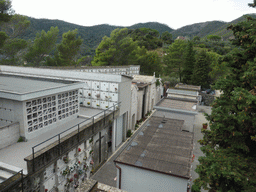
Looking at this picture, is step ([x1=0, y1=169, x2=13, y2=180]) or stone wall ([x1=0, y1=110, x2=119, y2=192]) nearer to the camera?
step ([x1=0, y1=169, x2=13, y2=180])

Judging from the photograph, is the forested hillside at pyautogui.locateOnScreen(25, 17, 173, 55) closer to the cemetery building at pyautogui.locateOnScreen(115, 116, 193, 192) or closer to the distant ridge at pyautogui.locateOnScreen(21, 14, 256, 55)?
the distant ridge at pyautogui.locateOnScreen(21, 14, 256, 55)

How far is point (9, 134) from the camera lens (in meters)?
7.29

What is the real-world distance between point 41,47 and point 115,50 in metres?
11.7

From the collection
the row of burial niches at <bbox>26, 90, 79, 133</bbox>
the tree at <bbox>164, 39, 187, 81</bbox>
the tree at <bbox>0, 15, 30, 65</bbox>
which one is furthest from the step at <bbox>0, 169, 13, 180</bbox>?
the tree at <bbox>164, 39, 187, 81</bbox>

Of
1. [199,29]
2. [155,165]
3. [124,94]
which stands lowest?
[155,165]

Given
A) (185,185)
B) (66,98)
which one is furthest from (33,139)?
(185,185)

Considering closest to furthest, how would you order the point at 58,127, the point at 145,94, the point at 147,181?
the point at 147,181
the point at 58,127
the point at 145,94

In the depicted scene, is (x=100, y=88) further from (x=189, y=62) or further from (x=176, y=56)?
(x=176, y=56)

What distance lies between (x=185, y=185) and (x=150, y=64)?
32040 mm

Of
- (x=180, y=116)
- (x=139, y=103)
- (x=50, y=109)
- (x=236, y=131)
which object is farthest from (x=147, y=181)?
(x=139, y=103)

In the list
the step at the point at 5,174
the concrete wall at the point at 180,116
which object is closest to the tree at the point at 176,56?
the concrete wall at the point at 180,116

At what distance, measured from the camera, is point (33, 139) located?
786 cm

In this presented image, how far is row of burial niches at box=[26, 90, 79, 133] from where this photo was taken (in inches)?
306

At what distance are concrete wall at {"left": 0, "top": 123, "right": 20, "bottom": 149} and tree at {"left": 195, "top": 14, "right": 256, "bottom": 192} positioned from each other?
6.88 metres
